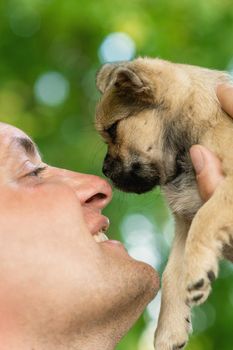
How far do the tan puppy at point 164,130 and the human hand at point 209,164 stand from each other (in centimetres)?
5

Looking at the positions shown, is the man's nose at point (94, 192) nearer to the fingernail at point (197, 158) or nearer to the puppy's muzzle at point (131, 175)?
Result: the puppy's muzzle at point (131, 175)

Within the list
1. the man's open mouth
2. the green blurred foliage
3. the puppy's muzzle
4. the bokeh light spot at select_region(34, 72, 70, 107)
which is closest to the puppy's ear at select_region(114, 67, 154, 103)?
the puppy's muzzle

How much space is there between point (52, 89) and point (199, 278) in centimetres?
492

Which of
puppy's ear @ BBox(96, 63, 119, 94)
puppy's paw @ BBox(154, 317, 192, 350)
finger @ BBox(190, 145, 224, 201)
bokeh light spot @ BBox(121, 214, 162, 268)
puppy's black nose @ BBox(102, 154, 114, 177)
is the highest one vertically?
puppy's ear @ BBox(96, 63, 119, 94)

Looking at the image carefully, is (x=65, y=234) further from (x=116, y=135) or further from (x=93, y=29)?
(x=93, y=29)

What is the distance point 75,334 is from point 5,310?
257mm

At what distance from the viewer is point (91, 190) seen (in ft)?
9.84

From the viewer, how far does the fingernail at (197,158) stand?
281 cm

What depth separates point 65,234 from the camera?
9.16 ft

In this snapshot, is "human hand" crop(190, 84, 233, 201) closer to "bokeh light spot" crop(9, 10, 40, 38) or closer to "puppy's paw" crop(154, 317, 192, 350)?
"puppy's paw" crop(154, 317, 192, 350)

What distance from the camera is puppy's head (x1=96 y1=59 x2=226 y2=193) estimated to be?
3.05 metres

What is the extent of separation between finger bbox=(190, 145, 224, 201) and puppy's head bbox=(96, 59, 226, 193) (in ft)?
0.50

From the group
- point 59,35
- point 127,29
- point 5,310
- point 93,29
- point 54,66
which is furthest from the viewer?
point 54,66

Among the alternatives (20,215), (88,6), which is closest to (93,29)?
(88,6)
